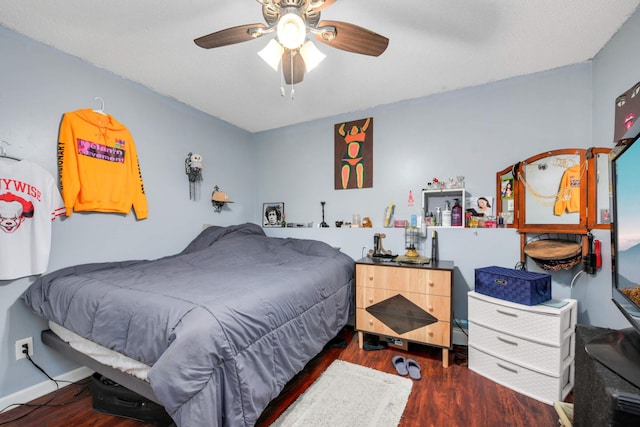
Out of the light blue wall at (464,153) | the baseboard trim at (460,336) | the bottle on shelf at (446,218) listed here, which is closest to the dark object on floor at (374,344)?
the baseboard trim at (460,336)

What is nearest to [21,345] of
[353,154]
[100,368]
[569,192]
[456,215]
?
[100,368]

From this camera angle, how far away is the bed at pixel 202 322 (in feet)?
3.40

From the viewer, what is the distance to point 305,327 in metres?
1.69

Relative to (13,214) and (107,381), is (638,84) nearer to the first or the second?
(107,381)

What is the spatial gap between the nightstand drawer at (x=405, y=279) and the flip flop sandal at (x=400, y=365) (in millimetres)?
518

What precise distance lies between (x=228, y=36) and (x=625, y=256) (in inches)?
79.9

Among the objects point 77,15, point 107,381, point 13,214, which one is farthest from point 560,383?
point 77,15

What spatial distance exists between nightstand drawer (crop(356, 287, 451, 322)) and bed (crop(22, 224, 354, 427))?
0.21 m

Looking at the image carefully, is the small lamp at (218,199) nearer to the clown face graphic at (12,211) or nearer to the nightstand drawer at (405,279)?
the clown face graphic at (12,211)

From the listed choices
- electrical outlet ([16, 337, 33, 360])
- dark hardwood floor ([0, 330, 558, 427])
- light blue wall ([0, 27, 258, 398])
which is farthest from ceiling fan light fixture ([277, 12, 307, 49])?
electrical outlet ([16, 337, 33, 360])

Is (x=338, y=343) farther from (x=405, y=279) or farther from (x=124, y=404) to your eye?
(x=124, y=404)

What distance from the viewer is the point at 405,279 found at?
7.05 ft

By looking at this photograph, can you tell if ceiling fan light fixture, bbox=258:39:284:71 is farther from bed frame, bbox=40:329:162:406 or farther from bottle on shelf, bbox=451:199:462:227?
bottle on shelf, bbox=451:199:462:227

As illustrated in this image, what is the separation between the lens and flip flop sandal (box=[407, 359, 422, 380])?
187 centimetres
